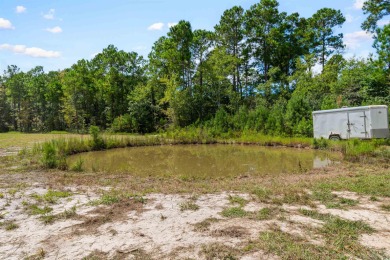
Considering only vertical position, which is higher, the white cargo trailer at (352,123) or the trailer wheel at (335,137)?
the white cargo trailer at (352,123)

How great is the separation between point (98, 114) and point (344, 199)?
42.2 metres

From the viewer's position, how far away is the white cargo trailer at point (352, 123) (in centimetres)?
1484

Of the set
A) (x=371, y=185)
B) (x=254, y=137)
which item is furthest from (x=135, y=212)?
(x=254, y=137)

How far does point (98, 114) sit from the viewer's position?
4369 cm

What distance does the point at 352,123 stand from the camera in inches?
622

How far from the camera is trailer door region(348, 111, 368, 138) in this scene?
15.2 m

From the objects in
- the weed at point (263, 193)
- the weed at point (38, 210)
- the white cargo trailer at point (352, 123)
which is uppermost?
the white cargo trailer at point (352, 123)

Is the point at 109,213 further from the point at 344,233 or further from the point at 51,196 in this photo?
the point at 344,233

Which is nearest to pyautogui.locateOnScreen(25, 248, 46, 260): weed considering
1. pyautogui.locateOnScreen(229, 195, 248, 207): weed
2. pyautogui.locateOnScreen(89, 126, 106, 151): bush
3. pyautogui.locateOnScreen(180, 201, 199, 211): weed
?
pyautogui.locateOnScreen(180, 201, 199, 211): weed

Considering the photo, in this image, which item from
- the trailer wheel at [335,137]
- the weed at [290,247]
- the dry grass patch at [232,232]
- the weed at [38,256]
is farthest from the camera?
the trailer wheel at [335,137]

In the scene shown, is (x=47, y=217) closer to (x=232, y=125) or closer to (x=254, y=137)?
A: (x=254, y=137)

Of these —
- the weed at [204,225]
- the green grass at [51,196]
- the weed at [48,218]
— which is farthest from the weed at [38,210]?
the weed at [204,225]

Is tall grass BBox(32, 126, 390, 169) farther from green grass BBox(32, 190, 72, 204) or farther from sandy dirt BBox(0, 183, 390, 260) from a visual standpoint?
sandy dirt BBox(0, 183, 390, 260)

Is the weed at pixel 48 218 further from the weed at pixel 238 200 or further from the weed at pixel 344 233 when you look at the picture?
the weed at pixel 344 233
